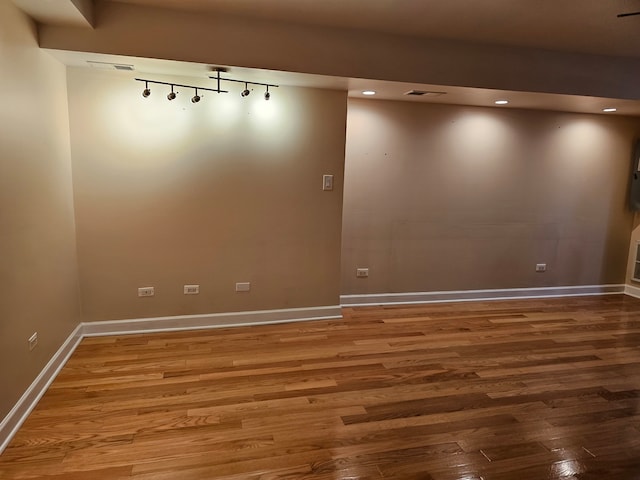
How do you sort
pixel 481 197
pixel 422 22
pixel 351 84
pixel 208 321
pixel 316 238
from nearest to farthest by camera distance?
pixel 422 22
pixel 351 84
pixel 208 321
pixel 316 238
pixel 481 197

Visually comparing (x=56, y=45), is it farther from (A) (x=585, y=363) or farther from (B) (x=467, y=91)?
(A) (x=585, y=363)

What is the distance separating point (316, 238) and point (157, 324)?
1672mm

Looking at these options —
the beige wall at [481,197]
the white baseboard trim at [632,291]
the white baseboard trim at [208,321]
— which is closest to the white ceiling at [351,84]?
the beige wall at [481,197]

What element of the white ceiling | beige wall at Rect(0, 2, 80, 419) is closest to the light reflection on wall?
the white ceiling

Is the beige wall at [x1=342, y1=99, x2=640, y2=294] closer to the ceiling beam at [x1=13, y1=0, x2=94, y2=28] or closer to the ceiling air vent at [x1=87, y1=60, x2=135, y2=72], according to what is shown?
the ceiling air vent at [x1=87, y1=60, x2=135, y2=72]

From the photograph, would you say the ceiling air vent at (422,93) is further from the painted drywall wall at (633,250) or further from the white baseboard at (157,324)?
the painted drywall wall at (633,250)

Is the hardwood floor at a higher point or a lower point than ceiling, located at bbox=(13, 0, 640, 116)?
lower

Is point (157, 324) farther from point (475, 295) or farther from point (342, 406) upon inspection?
point (475, 295)

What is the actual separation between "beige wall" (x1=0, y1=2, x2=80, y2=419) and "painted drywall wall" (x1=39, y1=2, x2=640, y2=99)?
1.24 feet

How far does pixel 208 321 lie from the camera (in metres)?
3.76

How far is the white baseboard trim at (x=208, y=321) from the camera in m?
3.53

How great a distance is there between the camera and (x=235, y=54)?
9.73 feet

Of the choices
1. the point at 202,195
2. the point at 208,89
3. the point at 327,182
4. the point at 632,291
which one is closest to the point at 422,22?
the point at 327,182

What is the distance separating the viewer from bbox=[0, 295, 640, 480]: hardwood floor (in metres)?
2.04
